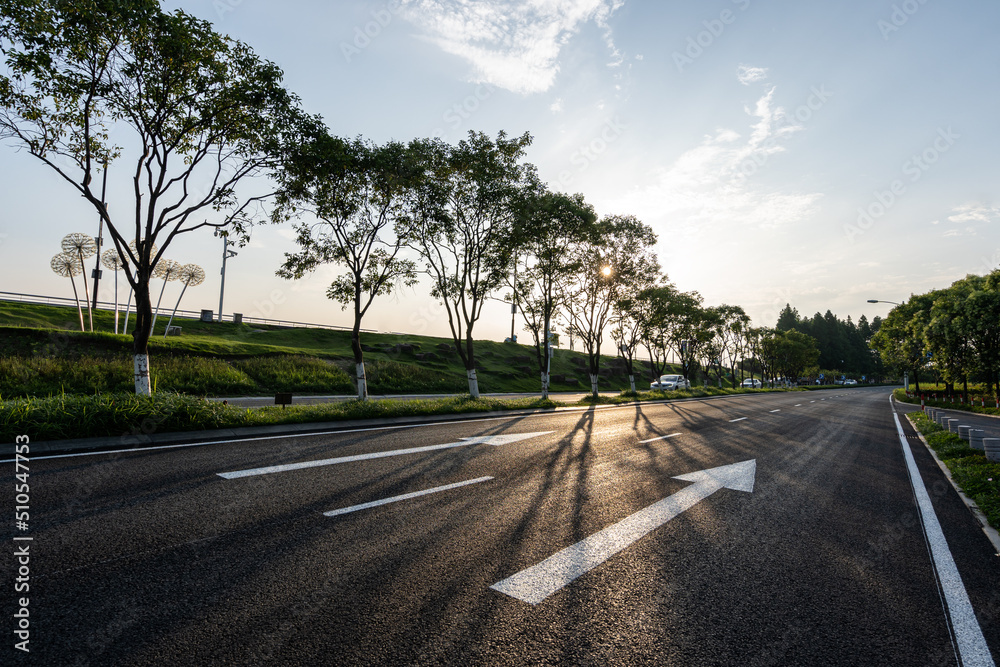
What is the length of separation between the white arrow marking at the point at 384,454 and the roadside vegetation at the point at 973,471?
24.1ft

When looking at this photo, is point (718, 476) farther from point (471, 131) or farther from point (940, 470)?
point (471, 131)

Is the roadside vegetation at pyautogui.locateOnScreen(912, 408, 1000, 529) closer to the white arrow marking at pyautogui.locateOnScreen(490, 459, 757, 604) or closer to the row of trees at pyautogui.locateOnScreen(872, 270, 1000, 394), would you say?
the white arrow marking at pyautogui.locateOnScreen(490, 459, 757, 604)

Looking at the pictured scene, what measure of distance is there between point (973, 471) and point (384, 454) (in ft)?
34.3

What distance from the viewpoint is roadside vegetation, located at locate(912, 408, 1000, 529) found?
6008 millimetres

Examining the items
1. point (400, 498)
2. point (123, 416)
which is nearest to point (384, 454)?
point (400, 498)

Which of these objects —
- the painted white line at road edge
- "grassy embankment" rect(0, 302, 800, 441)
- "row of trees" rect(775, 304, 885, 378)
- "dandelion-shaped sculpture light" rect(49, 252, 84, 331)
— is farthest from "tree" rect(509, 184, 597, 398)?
"row of trees" rect(775, 304, 885, 378)

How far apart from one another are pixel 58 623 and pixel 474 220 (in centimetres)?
2011

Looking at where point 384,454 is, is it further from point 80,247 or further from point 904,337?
point 904,337

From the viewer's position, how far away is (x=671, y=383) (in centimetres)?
4716

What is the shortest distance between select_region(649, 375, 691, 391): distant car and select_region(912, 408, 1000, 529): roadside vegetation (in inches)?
1320

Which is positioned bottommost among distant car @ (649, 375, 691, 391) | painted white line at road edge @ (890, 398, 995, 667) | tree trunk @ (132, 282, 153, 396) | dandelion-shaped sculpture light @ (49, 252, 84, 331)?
distant car @ (649, 375, 691, 391)

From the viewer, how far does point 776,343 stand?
82562 mm

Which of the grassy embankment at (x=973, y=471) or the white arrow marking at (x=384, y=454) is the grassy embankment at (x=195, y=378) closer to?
the white arrow marking at (x=384, y=454)

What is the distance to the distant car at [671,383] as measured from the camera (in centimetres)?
4593
